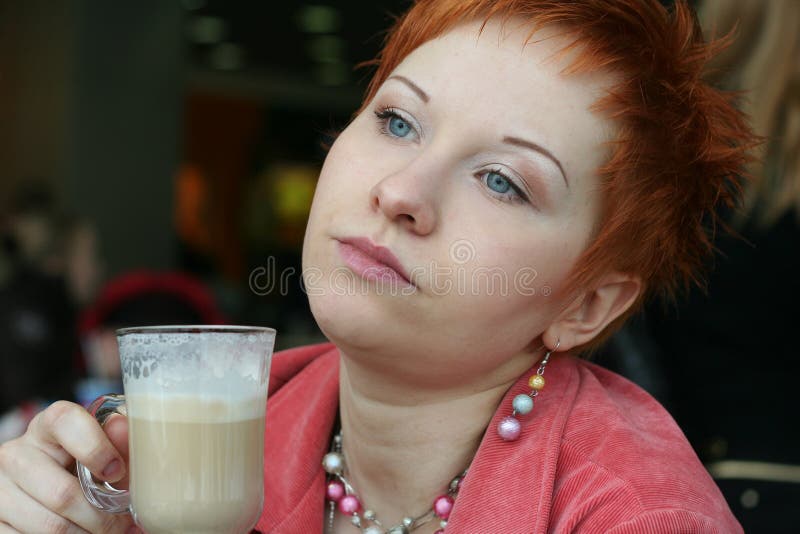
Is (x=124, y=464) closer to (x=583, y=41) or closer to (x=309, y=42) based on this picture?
(x=583, y=41)

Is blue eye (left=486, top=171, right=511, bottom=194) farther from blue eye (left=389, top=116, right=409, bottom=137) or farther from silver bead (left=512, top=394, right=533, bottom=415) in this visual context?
silver bead (left=512, top=394, right=533, bottom=415)

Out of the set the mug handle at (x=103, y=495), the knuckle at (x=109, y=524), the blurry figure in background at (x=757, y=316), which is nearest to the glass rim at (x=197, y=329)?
the mug handle at (x=103, y=495)

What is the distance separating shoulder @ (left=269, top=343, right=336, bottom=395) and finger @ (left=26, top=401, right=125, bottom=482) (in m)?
0.45

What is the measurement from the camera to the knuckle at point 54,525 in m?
1.29

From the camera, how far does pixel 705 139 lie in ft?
4.42

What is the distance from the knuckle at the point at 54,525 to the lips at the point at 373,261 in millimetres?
576

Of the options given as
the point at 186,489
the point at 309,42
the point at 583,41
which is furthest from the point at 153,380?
the point at 309,42

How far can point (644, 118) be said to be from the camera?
4.29 ft

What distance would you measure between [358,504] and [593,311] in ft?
1.66

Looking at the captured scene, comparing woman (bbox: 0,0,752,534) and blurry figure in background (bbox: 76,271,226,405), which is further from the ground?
woman (bbox: 0,0,752,534)

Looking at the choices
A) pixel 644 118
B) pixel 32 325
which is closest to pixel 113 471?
pixel 644 118

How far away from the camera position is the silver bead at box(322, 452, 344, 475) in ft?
4.93

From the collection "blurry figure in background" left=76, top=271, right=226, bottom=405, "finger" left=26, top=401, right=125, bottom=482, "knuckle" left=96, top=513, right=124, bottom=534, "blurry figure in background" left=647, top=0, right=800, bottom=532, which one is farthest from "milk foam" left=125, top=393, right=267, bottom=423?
"blurry figure in background" left=76, top=271, right=226, bottom=405

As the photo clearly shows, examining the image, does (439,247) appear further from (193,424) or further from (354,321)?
(193,424)
